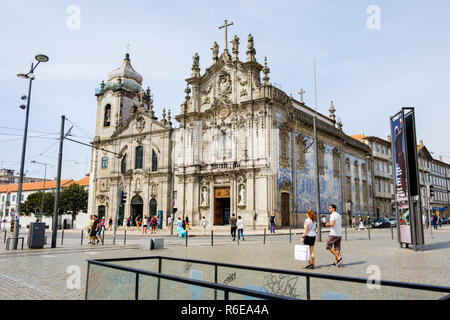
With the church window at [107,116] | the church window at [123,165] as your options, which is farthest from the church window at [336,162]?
the church window at [107,116]

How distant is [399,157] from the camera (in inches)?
621

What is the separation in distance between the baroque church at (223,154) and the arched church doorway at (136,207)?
0.42 ft

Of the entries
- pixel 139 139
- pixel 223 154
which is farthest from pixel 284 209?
pixel 139 139

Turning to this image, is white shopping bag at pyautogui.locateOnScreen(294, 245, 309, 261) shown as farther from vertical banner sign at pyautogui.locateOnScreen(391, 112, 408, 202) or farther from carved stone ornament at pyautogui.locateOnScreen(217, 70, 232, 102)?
carved stone ornament at pyautogui.locateOnScreen(217, 70, 232, 102)

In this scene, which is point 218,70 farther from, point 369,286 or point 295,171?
point 369,286

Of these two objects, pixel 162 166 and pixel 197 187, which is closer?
pixel 197 187

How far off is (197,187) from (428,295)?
36.6 metres

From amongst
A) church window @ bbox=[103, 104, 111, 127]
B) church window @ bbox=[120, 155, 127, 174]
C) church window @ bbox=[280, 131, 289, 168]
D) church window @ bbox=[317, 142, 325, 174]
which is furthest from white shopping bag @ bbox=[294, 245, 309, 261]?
church window @ bbox=[103, 104, 111, 127]

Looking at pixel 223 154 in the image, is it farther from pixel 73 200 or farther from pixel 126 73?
Answer: pixel 73 200

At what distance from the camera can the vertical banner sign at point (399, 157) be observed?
15.3 meters

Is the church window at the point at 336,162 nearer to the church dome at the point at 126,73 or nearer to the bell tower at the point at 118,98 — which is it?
the bell tower at the point at 118,98
